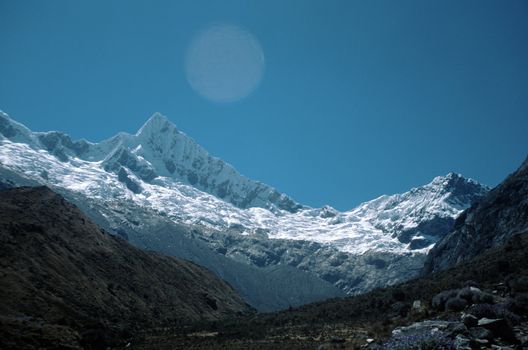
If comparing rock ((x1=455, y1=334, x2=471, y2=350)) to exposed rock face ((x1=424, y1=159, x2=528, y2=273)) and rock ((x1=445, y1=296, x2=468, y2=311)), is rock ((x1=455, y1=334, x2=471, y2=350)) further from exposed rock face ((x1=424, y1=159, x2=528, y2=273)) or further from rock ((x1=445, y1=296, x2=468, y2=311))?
exposed rock face ((x1=424, y1=159, x2=528, y2=273))

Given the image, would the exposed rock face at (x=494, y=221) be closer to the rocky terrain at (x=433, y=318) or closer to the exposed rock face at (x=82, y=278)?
the rocky terrain at (x=433, y=318)

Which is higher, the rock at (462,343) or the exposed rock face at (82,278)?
the exposed rock face at (82,278)

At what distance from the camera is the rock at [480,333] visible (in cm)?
1769

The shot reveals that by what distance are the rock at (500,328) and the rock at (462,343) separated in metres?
1.22

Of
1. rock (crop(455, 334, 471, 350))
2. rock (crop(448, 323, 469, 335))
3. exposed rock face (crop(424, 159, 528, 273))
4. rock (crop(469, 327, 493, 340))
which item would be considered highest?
exposed rock face (crop(424, 159, 528, 273))

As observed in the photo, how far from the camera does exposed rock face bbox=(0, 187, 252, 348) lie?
76188 mm

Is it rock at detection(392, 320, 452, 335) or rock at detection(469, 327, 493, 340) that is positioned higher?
rock at detection(392, 320, 452, 335)

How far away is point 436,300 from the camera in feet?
85.8

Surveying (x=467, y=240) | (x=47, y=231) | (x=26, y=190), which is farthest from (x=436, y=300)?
(x=467, y=240)

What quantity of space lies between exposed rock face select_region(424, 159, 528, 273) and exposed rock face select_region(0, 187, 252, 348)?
81.3m

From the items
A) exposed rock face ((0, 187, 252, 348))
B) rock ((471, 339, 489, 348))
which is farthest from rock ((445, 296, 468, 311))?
exposed rock face ((0, 187, 252, 348))

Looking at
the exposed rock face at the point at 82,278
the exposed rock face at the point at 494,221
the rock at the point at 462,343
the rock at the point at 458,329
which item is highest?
the exposed rock face at the point at 494,221

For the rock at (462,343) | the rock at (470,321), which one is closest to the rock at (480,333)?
the rock at (462,343)

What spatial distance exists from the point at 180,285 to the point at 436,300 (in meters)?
A: 137
